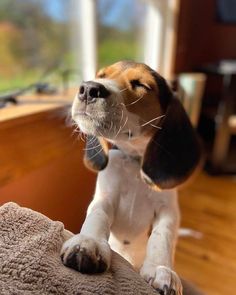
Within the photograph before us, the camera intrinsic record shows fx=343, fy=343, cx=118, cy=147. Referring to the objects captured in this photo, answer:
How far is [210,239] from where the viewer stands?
1613 millimetres

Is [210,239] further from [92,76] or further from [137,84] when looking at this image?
[137,84]

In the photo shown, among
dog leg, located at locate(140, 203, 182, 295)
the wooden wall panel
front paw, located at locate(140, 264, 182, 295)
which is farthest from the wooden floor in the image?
the wooden wall panel

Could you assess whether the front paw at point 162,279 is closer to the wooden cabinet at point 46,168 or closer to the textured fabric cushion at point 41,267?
the textured fabric cushion at point 41,267

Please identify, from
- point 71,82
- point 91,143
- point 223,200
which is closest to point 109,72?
point 91,143

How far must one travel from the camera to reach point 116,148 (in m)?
0.71

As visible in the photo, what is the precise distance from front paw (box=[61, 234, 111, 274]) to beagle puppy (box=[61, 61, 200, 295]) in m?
0.04

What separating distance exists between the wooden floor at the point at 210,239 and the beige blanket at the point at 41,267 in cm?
62

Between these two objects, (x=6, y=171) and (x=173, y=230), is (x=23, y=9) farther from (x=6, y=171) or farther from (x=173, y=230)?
(x=173, y=230)

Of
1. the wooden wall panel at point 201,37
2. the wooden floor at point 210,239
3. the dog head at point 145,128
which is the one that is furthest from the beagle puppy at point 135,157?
the wooden wall panel at point 201,37

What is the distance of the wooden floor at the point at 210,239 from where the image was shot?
1345mm

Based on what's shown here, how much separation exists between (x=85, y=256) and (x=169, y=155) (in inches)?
11.2

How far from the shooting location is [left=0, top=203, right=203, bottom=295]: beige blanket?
15.5 inches

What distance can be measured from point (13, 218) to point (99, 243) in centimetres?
13

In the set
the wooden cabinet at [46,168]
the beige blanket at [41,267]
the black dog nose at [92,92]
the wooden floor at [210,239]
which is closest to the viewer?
the beige blanket at [41,267]
